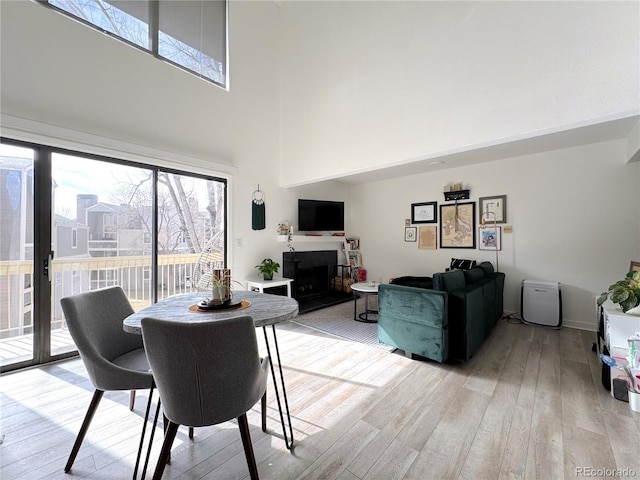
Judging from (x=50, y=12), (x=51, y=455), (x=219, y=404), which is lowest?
(x=51, y=455)

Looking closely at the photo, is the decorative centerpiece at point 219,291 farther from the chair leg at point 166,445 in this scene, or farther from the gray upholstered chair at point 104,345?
the chair leg at point 166,445

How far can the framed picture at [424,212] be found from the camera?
4832 mm

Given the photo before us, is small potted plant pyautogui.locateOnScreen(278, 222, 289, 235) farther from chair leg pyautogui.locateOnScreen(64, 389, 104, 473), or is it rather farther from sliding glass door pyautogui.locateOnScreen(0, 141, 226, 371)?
chair leg pyautogui.locateOnScreen(64, 389, 104, 473)

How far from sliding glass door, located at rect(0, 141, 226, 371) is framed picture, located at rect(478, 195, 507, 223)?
14.4ft

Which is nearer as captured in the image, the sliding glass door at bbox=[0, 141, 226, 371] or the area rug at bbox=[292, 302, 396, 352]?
the sliding glass door at bbox=[0, 141, 226, 371]

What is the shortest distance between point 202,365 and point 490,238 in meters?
4.49

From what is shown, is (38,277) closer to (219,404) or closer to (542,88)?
(219,404)

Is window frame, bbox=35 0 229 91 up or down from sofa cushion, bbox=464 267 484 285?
up

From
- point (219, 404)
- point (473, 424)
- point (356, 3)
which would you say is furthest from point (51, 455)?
point (356, 3)

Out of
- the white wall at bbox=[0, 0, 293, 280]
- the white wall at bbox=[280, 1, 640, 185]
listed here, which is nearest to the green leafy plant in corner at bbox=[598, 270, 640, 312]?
the white wall at bbox=[280, 1, 640, 185]

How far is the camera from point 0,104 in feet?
7.66

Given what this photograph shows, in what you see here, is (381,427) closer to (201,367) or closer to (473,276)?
(201,367)

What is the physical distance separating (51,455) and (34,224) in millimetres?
2048

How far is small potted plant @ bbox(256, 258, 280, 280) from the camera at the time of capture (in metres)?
4.27
